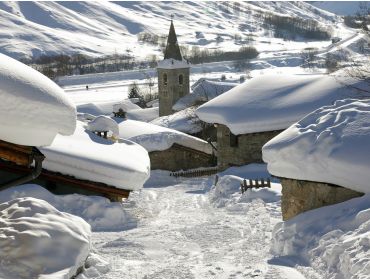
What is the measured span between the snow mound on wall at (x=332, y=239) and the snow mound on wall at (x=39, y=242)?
3.29m

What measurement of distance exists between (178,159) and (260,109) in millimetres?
7300

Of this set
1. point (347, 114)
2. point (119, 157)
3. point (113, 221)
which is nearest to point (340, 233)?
point (347, 114)

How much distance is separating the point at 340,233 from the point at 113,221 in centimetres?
689

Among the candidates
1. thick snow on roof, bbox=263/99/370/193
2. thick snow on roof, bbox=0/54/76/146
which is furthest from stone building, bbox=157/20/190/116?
thick snow on roof, bbox=0/54/76/146

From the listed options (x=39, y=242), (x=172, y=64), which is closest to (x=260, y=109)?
(x=39, y=242)

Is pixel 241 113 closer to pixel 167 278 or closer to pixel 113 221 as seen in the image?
pixel 113 221

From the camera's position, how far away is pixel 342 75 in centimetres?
2314

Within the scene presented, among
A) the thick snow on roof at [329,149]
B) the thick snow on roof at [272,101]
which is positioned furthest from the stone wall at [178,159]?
the thick snow on roof at [329,149]

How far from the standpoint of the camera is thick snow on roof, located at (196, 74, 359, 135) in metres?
21.6

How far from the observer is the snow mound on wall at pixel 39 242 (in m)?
7.59

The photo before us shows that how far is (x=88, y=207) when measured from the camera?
14375 mm

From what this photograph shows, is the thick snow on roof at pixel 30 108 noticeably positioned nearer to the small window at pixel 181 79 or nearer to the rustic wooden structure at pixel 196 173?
the rustic wooden structure at pixel 196 173

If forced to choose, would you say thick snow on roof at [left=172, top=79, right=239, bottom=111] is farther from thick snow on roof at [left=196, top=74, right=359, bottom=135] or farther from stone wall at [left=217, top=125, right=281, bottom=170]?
stone wall at [left=217, top=125, right=281, bottom=170]

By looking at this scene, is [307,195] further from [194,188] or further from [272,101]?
[272,101]
